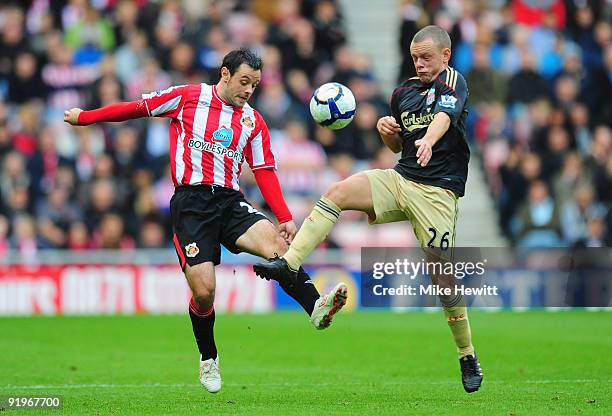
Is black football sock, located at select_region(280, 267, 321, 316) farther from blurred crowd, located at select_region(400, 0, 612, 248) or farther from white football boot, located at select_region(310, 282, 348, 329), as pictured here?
blurred crowd, located at select_region(400, 0, 612, 248)

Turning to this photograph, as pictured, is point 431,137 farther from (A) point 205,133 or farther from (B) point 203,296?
(B) point 203,296

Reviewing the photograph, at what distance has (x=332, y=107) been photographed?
9914 millimetres

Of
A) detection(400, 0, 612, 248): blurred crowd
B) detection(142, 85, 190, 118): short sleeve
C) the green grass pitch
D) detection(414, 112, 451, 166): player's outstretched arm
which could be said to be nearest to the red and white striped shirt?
detection(142, 85, 190, 118): short sleeve

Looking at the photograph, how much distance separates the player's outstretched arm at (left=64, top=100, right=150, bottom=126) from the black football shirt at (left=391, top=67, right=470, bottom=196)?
6.79 feet

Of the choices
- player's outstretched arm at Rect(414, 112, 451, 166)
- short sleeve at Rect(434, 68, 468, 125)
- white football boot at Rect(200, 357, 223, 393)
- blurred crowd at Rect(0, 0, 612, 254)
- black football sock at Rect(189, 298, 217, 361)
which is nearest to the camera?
player's outstretched arm at Rect(414, 112, 451, 166)

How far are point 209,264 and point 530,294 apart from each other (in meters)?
9.91

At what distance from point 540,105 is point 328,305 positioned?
12551mm

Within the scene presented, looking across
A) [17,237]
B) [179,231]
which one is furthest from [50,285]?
[179,231]

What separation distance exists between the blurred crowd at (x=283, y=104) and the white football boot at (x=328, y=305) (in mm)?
9648

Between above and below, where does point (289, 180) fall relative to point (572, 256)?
above

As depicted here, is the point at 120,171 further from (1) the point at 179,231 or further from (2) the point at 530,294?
(1) the point at 179,231

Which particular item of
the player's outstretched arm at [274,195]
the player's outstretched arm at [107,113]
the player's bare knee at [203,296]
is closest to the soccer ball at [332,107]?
the player's outstretched arm at [274,195]

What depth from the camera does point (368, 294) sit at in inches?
775

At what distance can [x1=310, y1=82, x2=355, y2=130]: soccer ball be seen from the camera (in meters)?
9.92
